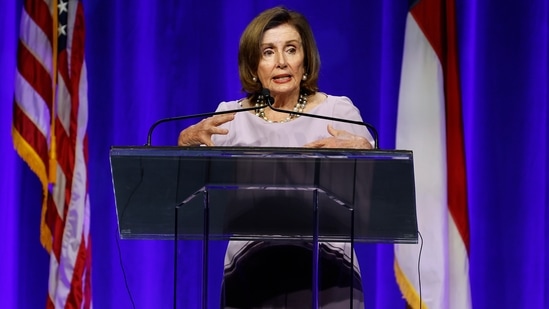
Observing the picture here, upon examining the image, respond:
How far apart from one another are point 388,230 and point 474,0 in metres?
2.36

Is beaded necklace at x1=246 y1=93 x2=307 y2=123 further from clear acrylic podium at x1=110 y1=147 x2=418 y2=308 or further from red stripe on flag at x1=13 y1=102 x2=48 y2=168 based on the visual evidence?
red stripe on flag at x1=13 y1=102 x2=48 y2=168

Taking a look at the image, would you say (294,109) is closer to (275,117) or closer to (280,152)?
(275,117)

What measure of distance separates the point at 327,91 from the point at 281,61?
1365 millimetres

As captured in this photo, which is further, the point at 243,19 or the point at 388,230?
the point at 243,19

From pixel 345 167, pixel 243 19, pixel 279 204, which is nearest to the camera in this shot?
pixel 345 167

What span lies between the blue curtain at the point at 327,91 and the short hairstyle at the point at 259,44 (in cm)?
129

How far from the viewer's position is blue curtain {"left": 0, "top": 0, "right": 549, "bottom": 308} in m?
3.93

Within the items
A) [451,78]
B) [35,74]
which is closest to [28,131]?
[35,74]

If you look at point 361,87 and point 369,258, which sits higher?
point 361,87

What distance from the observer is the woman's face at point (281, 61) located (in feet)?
8.92

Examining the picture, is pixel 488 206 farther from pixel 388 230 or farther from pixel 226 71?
pixel 388 230

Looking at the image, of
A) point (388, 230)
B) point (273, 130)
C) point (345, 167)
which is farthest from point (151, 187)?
point (273, 130)

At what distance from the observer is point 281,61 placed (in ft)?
8.89

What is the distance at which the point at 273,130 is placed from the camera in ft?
8.70
